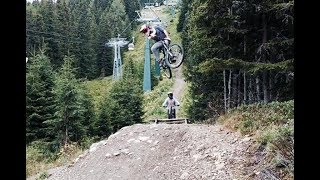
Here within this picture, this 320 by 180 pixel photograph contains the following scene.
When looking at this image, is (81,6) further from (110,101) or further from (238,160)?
(238,160)

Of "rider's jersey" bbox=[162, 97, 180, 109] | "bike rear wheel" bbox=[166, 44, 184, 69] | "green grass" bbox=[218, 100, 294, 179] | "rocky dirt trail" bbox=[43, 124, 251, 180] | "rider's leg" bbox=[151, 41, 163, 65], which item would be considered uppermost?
"rider's leg" bbox=[151, 41, 163, 65]

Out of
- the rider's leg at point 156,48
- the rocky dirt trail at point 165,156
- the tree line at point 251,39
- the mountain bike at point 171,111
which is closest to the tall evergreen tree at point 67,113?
the mountain bike at point 171,111

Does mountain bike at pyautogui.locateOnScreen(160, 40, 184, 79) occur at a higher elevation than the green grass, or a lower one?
higher

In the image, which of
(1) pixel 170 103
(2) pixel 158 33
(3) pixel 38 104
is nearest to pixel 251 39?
(1) pixel 170 103

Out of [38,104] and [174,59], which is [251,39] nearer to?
[174,59]

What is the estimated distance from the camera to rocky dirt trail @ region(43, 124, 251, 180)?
12.5 m

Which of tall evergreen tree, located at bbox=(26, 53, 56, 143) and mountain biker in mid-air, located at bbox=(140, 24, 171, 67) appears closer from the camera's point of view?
mountain biker in mid-air, located at bbox=(140, 24, 171, 67)

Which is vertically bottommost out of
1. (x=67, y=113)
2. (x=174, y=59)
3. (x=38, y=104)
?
(x=67, y=113)

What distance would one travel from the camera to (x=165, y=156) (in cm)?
1453

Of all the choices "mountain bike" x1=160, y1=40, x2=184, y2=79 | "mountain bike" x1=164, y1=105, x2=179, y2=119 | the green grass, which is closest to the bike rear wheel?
"mountain bike" x1=160, y1=40, x2=184, y2=79

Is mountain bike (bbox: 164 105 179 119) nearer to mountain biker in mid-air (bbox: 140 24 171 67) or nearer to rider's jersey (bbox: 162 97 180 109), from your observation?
rider's jersey (bbox: 162 97 180 109)

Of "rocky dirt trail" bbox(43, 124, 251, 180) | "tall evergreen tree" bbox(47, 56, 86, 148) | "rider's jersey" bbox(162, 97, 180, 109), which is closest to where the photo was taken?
"rocky dirt trail" bbox(43, 124, 251, 180)

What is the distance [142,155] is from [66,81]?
8.97 metres

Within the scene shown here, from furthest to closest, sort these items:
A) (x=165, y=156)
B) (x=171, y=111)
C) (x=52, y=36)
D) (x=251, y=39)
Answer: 1. (x=52, y=36)
2. (x=251, y=39)
3. (x=171, y=111)
4. (x=165, y=156)
